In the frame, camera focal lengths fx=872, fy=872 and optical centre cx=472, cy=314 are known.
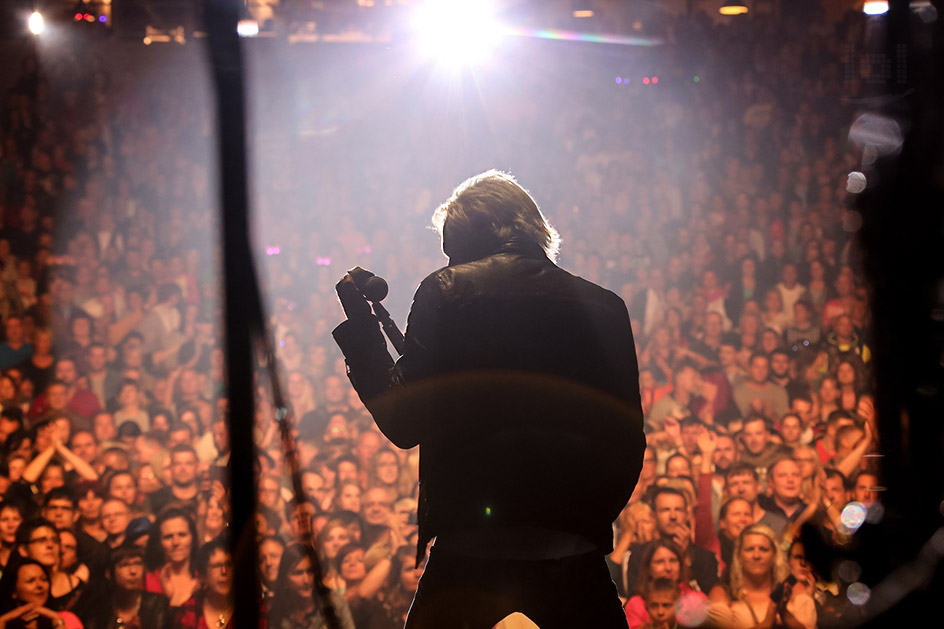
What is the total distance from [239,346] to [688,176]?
6.41 m

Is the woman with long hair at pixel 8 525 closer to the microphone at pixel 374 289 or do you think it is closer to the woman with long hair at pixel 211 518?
the woman with long hair at pixel 211 518

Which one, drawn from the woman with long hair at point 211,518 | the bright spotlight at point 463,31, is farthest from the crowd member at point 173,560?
the bright spotlight at point 463,31

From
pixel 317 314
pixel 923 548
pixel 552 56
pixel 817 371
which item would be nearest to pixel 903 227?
pixel 923 548

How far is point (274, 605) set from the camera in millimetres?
3752

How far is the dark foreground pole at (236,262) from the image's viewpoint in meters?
0.96

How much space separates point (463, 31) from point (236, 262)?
26.4ft

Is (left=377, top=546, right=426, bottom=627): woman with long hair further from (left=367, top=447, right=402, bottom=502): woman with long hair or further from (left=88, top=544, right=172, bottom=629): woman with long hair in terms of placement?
(left=88, top=544, right=172, bottom=629): woman with long hair

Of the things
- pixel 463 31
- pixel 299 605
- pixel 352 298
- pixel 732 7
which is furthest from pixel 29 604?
pixel 732 7

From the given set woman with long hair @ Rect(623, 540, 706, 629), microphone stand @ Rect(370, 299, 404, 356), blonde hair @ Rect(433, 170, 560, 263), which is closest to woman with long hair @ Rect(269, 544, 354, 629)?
woman with long hair @ Rect(623, 540, 706, 629)

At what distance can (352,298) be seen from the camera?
1.75 meters

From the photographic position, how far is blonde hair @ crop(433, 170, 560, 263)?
1816mm

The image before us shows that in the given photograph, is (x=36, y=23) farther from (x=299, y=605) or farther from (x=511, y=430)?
(x=511, y=430)

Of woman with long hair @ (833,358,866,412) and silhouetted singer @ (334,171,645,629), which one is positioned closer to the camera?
silhouetted singer @ (334,171,645,629)

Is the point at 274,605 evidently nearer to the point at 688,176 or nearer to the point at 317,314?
the point at 317,314
